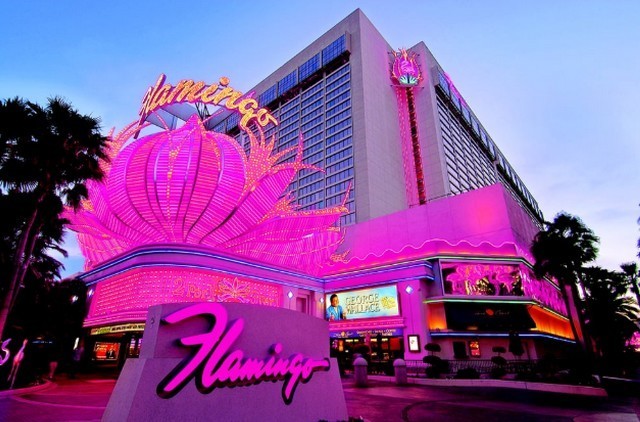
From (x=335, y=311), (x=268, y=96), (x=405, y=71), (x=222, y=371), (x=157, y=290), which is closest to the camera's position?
(x=222, y=371)

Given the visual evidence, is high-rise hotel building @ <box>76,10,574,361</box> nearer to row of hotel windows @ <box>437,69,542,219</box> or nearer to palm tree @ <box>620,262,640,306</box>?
palm tree @ <box>620,262,640,306</box>

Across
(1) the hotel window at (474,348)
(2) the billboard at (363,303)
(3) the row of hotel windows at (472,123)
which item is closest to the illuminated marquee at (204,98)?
(2) the billboard at (363,303)

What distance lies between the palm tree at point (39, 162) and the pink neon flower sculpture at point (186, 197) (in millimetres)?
7622

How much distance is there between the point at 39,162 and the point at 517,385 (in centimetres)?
2520

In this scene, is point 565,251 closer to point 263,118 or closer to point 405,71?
point 263,118

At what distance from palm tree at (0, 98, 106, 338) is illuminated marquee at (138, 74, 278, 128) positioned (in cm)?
1173

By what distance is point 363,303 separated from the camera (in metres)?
32.0

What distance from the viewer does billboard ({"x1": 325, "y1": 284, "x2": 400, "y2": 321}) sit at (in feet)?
99.2

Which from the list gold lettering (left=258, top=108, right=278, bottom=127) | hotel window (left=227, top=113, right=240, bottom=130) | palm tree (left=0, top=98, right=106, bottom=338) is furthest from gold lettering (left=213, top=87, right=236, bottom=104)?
hotel window (left=227, top=113, right=240, bottom=130)

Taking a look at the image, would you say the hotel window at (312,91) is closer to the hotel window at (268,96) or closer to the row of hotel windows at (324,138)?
the row of hotel windows at (324,138)

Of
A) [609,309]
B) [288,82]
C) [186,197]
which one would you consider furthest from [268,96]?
[609,309]

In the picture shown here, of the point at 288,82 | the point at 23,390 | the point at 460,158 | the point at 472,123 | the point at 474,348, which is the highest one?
the point at 472,123

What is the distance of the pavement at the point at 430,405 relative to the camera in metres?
10.1

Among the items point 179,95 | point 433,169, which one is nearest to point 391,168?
point 433,169
